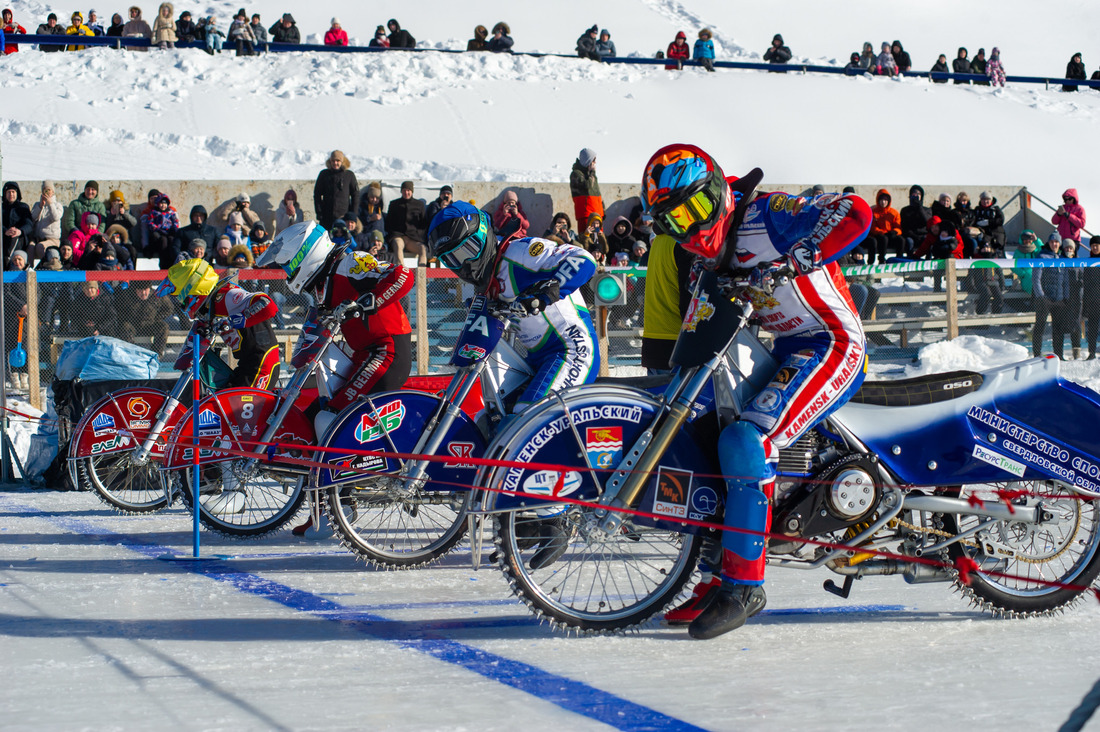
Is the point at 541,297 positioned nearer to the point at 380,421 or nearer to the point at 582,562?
the point at 380,421

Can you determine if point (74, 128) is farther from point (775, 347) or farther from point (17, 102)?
point (775, 347)

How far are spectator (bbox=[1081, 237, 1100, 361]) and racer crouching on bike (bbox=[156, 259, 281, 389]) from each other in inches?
329

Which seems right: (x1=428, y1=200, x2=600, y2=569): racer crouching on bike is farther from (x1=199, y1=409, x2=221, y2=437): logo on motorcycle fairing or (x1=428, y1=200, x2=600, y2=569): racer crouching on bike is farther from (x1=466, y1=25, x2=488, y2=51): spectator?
(x1=466, y1=25, x2=488, y2=51): spectator

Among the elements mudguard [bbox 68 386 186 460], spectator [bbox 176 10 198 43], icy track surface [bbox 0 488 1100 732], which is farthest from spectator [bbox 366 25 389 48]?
icy track surface [bbox 0 488 1100 732]

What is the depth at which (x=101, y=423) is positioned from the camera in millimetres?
7500

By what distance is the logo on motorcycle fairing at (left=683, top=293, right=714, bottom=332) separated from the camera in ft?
14.4

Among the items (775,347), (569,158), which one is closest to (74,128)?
(569,158)

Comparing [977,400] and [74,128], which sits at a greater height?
[74,128]

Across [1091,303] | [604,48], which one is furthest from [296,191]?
[604,48]

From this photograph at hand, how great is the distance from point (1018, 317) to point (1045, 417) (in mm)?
7699

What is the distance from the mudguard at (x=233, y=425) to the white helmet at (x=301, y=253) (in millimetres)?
746

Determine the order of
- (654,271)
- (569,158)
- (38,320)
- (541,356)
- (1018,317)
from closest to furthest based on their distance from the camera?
1. (541,356)
2. (654,271)
3. (38,320)
4. (1018,317)
5. (569,158)

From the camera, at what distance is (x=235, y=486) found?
6.57 m

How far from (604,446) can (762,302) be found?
83 centimetres
